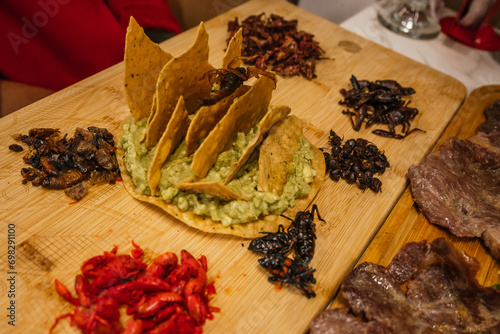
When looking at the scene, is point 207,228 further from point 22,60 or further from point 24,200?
point 22,60

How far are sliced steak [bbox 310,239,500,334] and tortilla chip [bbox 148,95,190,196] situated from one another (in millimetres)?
1803

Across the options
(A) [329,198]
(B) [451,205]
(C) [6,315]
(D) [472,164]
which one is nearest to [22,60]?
(C) [6,315]

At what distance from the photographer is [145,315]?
2637mm

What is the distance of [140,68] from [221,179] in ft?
4.49

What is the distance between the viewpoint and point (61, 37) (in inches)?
187

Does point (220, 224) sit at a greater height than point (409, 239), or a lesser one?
greater

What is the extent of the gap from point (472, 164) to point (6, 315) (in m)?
4.72

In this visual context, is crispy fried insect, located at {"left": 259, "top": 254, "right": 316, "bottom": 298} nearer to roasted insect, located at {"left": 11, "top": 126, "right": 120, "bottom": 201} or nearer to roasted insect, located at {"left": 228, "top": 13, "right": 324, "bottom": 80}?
roasted insect, located at {"left": 11, "top": 126, "right": 120, "bottom": 201}

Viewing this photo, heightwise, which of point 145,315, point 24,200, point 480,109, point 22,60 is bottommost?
point 480,109

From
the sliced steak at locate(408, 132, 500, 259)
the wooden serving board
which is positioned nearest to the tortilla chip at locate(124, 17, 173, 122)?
the wooden serving board

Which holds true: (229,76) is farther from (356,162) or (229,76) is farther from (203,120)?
(356,162)

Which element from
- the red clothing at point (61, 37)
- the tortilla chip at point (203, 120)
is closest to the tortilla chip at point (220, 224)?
the tortilla chip at point (203, 120)

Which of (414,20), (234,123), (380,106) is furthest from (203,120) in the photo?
(414,20)

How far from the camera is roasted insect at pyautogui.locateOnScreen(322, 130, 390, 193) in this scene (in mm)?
3791
